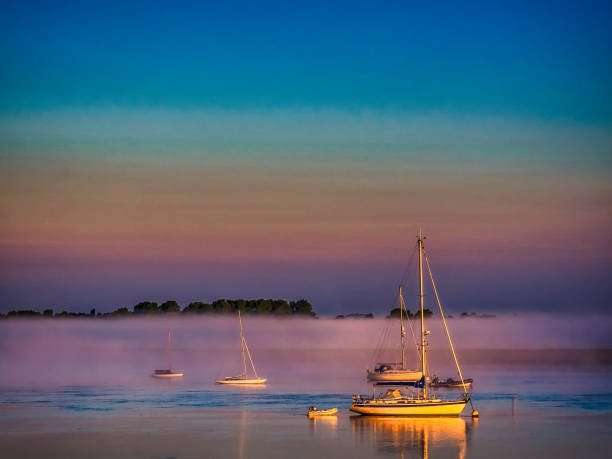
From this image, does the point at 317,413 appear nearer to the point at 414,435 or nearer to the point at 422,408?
the point at 422,408

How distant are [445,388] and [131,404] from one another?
165ft

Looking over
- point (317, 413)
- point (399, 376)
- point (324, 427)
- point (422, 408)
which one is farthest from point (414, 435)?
point (399, 376)

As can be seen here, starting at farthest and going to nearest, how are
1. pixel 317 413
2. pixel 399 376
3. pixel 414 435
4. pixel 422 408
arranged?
pixel 399 376 → pixel 317 413 → pixel 422 408 → pixel 414 435

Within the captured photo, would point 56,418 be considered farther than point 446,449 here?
Yes

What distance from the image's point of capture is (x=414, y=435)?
8206cm

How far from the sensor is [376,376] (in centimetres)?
15988

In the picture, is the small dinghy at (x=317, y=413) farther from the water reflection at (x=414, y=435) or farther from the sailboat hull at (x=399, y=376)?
the sailboat hull at (x=399, y=376)

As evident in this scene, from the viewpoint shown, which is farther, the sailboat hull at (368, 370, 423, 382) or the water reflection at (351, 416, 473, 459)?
the sailboat hull at (368, 370, 423, 382)

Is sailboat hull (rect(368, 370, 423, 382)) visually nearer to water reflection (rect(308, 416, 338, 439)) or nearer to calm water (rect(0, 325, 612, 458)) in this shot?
calm water (rect(0, 325, 612, 458))

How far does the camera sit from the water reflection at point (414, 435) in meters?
73.4

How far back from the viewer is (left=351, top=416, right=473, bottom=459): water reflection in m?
73.4

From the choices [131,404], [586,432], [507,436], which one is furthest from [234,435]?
[131,404]

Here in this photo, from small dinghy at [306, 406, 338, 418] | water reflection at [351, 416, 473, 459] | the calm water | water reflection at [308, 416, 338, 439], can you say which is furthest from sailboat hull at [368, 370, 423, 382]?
water reflection at [351, 416, 473, 459]

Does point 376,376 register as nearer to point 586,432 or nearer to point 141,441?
point 586,432
